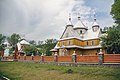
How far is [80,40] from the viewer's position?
149 ft

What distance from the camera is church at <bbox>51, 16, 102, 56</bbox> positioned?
43656mm

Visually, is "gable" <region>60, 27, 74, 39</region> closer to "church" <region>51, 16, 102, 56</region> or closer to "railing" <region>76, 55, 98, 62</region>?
"church" <region>51, 16, 102, 56</region>

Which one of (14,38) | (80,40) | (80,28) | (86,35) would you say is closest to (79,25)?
(80,28)

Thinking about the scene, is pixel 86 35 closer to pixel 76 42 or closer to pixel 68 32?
pixel 76 42

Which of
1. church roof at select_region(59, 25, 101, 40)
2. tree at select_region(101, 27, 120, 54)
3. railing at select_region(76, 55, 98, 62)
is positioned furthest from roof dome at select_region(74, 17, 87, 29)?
railing at select_region(76, 55, 98, 62)

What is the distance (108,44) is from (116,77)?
19.0 m

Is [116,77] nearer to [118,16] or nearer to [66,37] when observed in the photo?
[118,16]

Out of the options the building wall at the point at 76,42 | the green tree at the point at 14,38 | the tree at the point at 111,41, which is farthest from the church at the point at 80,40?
the green tree at the point at 14,38

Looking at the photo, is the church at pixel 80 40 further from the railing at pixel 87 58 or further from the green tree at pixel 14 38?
the green tree at pixel 14 38

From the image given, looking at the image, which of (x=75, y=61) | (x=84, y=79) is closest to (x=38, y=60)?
(x=75, y=61)

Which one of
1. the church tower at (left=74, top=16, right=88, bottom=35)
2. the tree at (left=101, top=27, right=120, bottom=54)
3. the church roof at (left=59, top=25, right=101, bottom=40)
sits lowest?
the tree at (left=101, top=27, right=120, bottom=54)

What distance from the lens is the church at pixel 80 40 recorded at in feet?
143

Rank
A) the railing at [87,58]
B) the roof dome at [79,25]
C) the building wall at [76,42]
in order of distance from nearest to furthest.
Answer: the railing at [87,58], the building wall at [76,42], the roof dome at [79,25]

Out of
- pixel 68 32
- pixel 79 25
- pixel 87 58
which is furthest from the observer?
pixel 79 25
